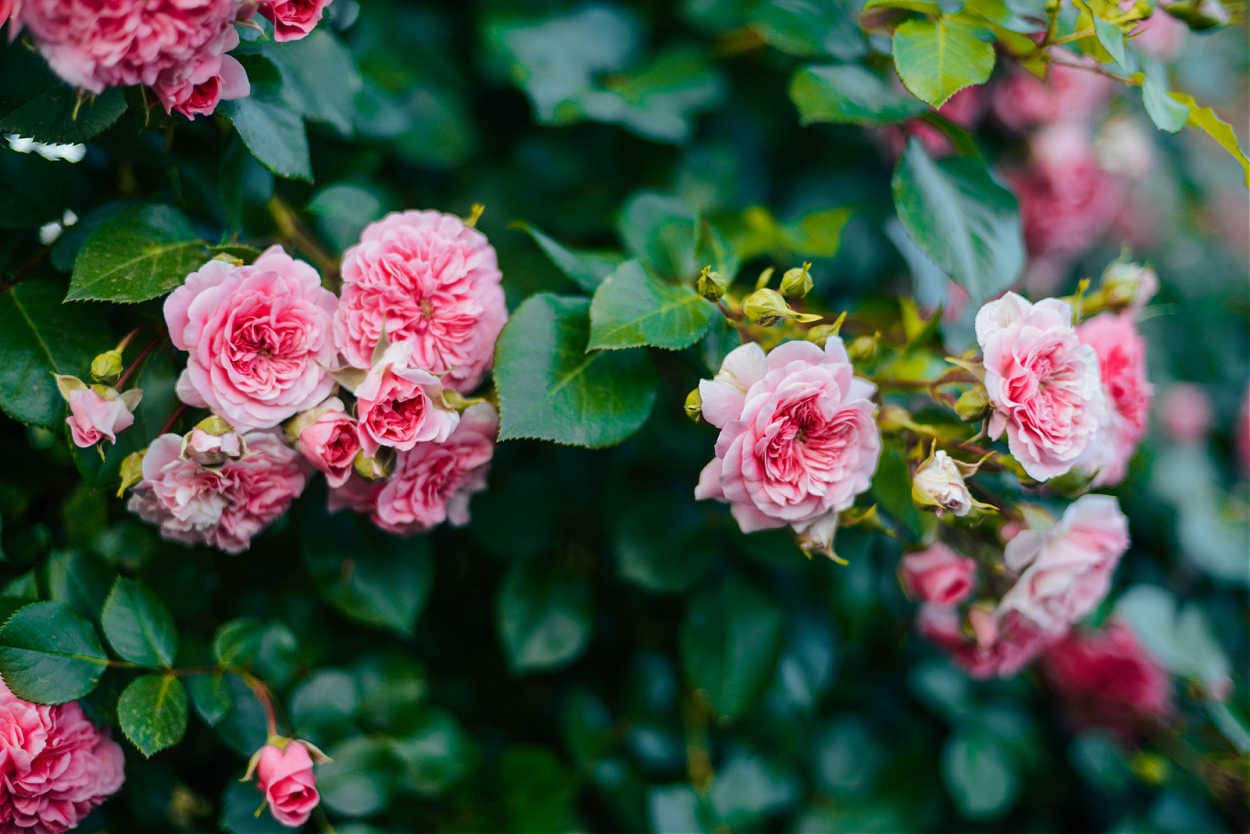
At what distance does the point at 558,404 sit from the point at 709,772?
1.94 feet

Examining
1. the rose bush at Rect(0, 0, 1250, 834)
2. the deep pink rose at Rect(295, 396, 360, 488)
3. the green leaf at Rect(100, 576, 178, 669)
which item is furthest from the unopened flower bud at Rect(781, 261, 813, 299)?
the green leaf at Rect(100, 576, 178, 669)

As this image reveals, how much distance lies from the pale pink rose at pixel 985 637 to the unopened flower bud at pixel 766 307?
40 centimetres

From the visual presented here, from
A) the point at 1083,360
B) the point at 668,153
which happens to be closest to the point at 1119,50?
the point at 1083,360

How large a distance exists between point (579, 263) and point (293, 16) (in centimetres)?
30

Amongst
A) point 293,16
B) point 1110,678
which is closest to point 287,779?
point 293,16

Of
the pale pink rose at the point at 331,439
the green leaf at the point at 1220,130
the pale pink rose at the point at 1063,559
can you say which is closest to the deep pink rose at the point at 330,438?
the pale pink rose at the point at 331,439

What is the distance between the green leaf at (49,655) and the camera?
2.16 feet

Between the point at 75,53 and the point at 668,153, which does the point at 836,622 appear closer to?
the point at 668,153

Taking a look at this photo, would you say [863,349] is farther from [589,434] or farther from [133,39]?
[133,39]

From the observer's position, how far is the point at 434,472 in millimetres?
741

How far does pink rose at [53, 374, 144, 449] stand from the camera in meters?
0.64

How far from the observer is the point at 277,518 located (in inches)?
29.5

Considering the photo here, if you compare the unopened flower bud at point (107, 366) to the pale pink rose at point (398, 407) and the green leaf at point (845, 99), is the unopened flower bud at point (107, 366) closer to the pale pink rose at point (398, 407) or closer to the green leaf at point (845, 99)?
the pale pink rose at point (398, 407)

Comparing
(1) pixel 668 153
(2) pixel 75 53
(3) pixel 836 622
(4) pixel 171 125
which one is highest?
(2) pixel 75 53
